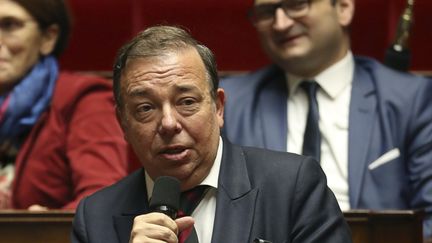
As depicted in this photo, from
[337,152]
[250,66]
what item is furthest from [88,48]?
[337,152]

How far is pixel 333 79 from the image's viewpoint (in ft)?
4.25

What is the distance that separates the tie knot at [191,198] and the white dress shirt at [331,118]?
1.18ft

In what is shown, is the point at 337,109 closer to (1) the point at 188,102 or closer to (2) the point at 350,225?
(2) the point at 350,225

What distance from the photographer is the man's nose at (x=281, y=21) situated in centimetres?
128

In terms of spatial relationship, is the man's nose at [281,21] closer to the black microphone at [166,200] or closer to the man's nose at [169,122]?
the man's nose at [169,122]

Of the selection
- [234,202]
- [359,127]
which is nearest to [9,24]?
[359,127]

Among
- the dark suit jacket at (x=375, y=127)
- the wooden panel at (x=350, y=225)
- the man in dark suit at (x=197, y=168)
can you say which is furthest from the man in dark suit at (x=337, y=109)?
the man in dark suit at (x=197, y=168)

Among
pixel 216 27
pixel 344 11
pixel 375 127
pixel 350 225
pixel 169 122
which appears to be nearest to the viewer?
pixel 169 122

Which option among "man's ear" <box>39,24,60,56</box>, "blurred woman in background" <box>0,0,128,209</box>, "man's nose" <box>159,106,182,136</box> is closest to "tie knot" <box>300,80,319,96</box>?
"blurred woman in background" <box>0,0,128,209</box>

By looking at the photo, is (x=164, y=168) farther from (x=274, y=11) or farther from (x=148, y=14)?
(x=148, y=14)

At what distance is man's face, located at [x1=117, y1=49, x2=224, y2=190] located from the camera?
2.87ft

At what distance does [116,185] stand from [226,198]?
0.11 metres

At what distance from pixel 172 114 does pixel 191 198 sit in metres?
0.08

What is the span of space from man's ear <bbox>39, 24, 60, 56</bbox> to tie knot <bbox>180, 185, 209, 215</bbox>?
21.0 inches
